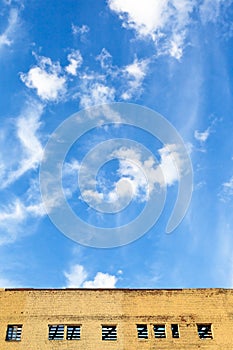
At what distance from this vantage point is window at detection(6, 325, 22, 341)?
856 inches

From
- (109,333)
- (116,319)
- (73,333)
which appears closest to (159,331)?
(116,319)

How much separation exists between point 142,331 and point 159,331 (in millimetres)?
988

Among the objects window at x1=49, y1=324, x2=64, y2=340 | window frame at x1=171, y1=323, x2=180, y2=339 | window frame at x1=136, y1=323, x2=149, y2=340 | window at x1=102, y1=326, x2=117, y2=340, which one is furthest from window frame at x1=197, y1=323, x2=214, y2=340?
window at x1=49, y1=324, x2=64, y2=340

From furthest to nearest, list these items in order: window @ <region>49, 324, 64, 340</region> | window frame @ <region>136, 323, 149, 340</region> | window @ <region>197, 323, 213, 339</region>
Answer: window @ <region>197, 323, 213, 339</region>, window frame @ <region>136, 323, 149, 340</region>, window @ <region>49, 324, 64, 340</region>

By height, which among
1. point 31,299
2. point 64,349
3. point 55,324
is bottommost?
point 64,349

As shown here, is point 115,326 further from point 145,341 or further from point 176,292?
point 176,292

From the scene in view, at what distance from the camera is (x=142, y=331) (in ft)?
73.8

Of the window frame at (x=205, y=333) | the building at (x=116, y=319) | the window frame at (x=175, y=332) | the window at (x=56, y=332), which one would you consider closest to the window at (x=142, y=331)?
the building at (x=116, y=319)

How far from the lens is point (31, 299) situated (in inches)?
910

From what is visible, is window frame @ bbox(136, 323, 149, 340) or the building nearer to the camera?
the building

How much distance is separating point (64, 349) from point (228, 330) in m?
9.32

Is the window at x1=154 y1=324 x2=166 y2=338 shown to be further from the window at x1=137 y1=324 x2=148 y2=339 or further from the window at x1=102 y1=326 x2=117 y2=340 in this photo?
the window at x1=102 y1=326 x2=117 y2=340

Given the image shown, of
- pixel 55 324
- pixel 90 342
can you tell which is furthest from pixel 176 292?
pixel 55 324

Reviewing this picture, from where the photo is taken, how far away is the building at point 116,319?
71.7ft
